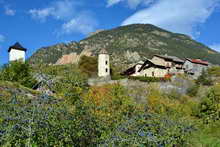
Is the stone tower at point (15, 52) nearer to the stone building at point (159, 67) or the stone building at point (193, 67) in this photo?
the stone building at point (159, 67)

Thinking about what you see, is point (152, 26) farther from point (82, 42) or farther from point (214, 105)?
point (214, 105)

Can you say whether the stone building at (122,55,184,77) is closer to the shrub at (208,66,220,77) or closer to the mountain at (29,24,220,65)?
the shrub at (208,66,220,77)

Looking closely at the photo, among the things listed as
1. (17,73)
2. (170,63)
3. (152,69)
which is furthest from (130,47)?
(17,73)

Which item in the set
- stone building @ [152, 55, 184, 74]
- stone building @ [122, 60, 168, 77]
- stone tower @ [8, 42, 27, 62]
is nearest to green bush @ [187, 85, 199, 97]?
stone building @ [122, 60, 168, 77]

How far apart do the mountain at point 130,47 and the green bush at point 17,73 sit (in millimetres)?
63847

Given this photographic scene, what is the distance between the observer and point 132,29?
493ft

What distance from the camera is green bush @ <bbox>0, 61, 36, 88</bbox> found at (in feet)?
91.8

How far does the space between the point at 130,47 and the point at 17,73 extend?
281 feet

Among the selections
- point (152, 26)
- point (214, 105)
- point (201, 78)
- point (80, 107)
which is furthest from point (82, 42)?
point (80, 107)

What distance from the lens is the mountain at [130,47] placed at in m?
105

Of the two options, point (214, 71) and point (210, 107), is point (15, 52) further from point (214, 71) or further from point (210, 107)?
point (214, 71)

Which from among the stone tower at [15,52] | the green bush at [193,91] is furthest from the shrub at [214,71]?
the stone tower at [15,52]

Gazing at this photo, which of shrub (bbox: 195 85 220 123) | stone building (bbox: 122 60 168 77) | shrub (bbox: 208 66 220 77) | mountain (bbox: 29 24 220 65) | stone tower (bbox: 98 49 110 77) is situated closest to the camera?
shrub (bbox: 195 85 220 123)

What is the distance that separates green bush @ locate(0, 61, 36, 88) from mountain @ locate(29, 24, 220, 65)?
209ft
